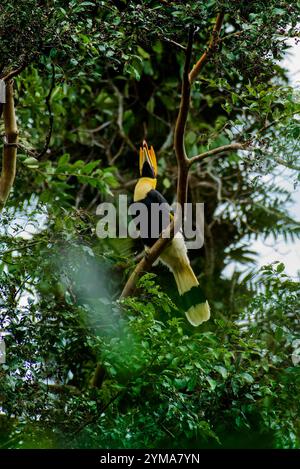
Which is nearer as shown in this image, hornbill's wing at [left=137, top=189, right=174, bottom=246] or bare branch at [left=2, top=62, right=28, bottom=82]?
bare branch at [left=2, top=62, right=28, bottom=82]

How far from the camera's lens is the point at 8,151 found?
2828mm

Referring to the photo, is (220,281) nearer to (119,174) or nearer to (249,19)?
(119,174)

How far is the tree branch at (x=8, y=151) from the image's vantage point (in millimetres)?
2811

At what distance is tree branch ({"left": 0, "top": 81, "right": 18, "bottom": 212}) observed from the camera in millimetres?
2811

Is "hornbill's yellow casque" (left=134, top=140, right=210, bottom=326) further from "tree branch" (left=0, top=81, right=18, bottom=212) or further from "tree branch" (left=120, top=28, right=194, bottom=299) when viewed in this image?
"tree branch" (left=0, top=81, right=18, bottom=212)

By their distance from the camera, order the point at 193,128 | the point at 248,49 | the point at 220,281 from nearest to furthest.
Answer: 1. the point at 248,49
2. the point at 220,281
3. the point at 193,128

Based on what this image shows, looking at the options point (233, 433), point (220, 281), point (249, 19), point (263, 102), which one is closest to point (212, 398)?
point (233, 433)

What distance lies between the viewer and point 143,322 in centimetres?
252

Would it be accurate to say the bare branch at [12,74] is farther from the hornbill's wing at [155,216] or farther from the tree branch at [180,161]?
the hornbill's wing at [155,216]

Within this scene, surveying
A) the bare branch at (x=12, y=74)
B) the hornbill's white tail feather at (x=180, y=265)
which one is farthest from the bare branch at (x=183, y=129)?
the hornbill's white tail feather at (x=180, y=265)

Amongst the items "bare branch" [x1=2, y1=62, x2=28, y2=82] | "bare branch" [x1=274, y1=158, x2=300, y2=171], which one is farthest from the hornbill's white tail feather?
"bare branch" [x1=2, y1=62, x2=28, y2=82]

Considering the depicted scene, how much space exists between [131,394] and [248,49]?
112 cm

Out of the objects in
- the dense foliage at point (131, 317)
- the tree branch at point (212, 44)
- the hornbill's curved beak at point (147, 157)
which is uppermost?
the hornbill's curved beak at point (147, 157)

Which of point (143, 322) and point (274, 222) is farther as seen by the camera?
point (274, 222)
